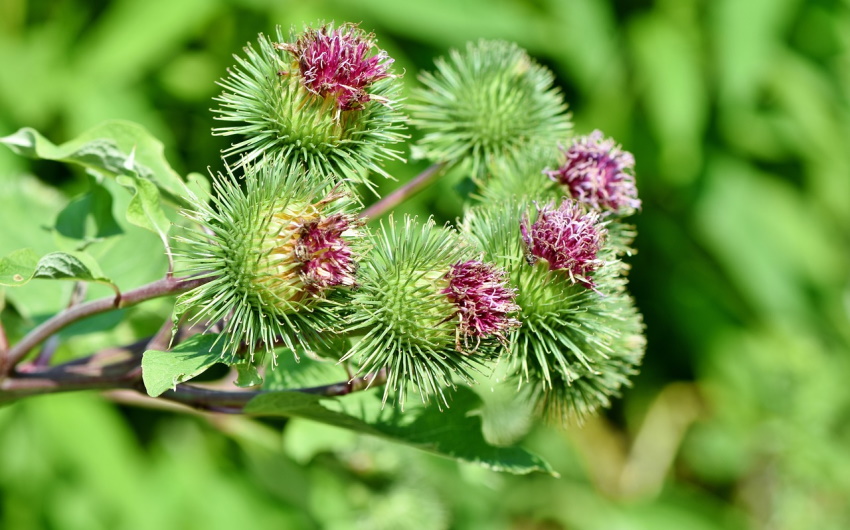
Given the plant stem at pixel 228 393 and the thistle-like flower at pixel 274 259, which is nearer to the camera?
the thistle-like flower at pixel 274 259

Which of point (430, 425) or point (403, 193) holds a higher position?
point (403, 193)

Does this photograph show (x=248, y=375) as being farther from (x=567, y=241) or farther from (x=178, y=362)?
(x=567, y=241)

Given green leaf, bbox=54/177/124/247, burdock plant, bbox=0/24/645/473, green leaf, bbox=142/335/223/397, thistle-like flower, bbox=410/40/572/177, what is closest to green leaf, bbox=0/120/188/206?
burdock plant, bbox=0/24/645/473

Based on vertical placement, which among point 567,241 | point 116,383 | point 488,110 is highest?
point 488,110

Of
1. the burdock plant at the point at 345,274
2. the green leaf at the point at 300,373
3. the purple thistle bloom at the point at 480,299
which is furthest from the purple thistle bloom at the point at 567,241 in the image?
the green leaf at the point at 300,373

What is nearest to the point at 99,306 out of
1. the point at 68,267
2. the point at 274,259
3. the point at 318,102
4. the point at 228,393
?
the point at 68,267

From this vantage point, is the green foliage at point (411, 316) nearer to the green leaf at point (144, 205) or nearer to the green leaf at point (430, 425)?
the green leaf at point (430, 425)

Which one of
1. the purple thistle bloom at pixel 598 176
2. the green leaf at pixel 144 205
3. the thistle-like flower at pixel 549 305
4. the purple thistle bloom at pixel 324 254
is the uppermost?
the purple thistle bloom at pixel 598 176

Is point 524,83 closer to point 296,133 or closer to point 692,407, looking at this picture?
point 296,133
